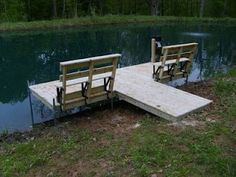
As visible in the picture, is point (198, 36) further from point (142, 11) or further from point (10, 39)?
point (142, 11)

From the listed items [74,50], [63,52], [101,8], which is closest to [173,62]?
[63,52]

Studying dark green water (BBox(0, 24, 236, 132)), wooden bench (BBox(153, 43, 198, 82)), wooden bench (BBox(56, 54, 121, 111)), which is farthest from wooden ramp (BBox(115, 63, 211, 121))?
dark green water (BBox(0, 24, 236, 132))

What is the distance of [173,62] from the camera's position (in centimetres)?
890

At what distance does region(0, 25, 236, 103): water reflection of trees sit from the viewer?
1226cm

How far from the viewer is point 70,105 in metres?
7.11

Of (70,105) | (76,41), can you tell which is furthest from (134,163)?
(76,41)

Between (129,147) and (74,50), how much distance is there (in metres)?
12.7

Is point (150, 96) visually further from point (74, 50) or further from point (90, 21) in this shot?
point (90, 21)

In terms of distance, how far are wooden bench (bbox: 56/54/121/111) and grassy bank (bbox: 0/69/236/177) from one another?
1.49 ft

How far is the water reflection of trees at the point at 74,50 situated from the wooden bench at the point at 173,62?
10.6ft

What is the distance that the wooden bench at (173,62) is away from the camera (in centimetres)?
855

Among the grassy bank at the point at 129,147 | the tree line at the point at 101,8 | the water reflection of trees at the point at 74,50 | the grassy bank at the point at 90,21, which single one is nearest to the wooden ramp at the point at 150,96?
the grassy bank at the point at 129,147

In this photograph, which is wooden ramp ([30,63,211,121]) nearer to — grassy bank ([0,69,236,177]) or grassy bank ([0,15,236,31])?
grassy bank ([0,69,236,177])

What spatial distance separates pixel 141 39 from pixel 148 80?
12862 mm
